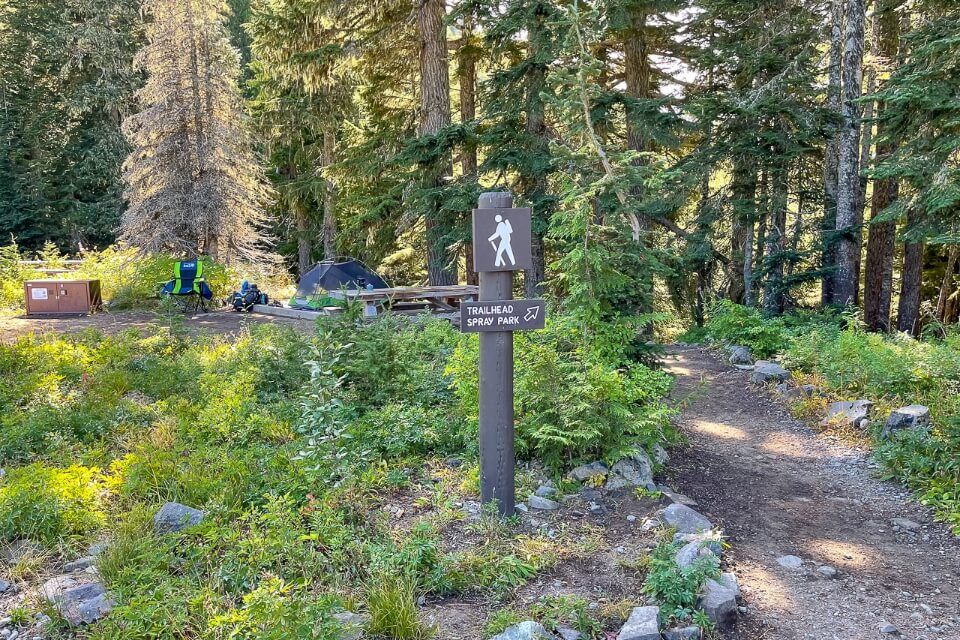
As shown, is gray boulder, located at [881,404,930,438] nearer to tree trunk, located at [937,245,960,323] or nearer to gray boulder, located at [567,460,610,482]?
gray boulder, located at [567,460,610,482]

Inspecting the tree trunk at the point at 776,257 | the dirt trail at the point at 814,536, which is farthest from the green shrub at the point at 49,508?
the tree trunk at the point at 776,257

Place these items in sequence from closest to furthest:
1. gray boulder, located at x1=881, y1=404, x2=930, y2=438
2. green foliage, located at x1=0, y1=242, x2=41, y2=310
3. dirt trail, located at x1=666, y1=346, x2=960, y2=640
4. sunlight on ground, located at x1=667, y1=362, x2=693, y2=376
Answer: dirt trail, located at x1=666, y1=346, x2=960, y2=640 → gray boulder, located at x1=881, y1=404, x2=930, y2=438 → sunlight on ground, located at x1=667, y1=362, x2=693, y2=376 → green foliage, located at x1=0, y1=242, x2=41, y2=310

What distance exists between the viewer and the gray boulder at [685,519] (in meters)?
4.44

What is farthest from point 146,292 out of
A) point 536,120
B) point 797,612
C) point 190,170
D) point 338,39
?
point 797,612

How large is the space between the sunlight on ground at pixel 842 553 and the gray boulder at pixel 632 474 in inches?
47.6

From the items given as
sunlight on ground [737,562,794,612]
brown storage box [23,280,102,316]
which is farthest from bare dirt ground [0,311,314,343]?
sunlight on ground [737,562,794,612]

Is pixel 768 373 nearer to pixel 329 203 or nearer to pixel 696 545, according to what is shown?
pixel 696 545

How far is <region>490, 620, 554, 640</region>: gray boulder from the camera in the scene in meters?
3.19

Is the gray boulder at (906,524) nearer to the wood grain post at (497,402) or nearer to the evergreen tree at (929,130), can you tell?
the wood grain post at (497,402)

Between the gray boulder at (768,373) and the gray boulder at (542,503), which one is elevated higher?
the gray boulder at (768,373)

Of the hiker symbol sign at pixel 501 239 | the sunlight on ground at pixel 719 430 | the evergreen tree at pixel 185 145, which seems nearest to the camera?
the hiker symbol sign at pixel 501 239

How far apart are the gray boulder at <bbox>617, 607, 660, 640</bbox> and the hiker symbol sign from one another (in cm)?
A: 220

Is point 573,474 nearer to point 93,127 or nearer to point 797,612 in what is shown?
point 797,612

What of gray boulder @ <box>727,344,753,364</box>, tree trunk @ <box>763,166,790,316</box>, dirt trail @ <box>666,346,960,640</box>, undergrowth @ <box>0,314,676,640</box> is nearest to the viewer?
undergrowth @ <box>0,314,676,640</box>
